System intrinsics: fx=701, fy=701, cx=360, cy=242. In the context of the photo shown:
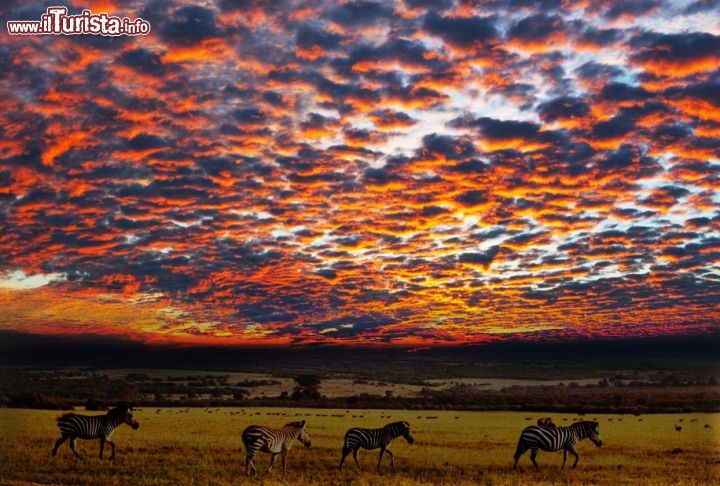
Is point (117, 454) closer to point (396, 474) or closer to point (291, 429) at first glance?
point (291, 429)

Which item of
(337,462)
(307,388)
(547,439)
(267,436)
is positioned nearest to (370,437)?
(337,462)

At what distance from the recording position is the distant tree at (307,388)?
147 m

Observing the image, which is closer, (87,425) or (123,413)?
(87,425)

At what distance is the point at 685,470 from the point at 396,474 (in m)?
15.7

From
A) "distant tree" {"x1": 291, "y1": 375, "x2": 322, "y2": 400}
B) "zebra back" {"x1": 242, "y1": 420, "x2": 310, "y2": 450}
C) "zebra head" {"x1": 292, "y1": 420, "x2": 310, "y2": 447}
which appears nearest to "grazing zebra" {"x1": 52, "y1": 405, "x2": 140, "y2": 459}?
"zebra back" {"x1": 242, "y1": 420, "x2": 310, "y2": 450}

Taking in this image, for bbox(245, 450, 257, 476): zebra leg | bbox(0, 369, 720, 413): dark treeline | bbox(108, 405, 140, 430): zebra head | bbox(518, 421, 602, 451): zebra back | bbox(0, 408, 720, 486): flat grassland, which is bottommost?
bbox(0, 369, 720, 413): dark treeline

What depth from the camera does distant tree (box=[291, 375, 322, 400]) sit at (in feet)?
483

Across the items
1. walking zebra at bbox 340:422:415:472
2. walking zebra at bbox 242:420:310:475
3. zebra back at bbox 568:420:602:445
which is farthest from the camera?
zebra back at bbox 568:420:602:445

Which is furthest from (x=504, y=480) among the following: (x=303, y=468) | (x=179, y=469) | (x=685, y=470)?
(x=179, y=469)

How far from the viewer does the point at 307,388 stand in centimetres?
16038

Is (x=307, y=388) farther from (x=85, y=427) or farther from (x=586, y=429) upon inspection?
(x=85, y=427)

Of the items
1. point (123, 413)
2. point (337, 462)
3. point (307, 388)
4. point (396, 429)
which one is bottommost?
point (307, 388)

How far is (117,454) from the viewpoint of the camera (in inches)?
1423

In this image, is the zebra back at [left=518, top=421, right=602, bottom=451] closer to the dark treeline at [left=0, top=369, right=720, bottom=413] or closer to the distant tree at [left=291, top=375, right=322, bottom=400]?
the dark treeline at [left=0, top=369, right=720, bottom=413]
